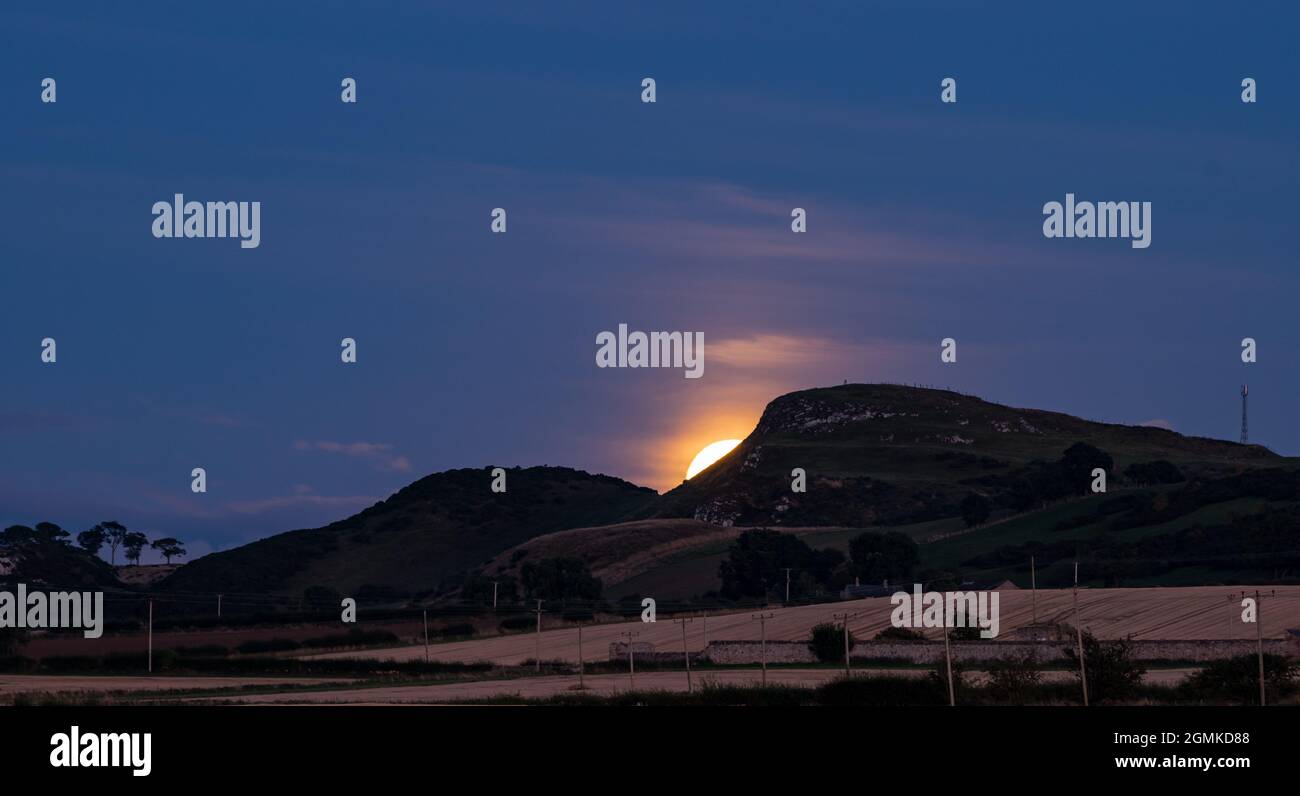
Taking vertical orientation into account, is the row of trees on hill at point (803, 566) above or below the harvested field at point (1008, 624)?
above

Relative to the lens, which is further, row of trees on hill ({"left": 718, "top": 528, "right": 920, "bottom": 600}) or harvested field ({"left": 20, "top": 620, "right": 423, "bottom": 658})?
row of trees on hill ({"left": 718, "top": 528, "right": 920, "bottom": 600})

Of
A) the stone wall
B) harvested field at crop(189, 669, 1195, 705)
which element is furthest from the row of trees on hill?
harvested field at crop(189, 669, 1195, 705)

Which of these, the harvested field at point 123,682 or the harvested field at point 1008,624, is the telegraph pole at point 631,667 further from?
the harvested field at point 123,682

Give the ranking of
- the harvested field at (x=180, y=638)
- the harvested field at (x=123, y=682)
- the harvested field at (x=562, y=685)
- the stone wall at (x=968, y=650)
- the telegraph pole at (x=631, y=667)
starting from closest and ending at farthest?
the harvested field at (x=562, y=685)
the telegraph pole at (x=631, y=667)
the stone wall at (x=968, y=650)
the harvested field at (x=123, y=682)
the harvested field at (x=180, y=638)

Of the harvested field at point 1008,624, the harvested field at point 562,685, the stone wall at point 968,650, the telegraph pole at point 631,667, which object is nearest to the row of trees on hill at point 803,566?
the harvested field at point 1008,624

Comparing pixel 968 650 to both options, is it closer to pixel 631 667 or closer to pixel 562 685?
pixel 631 667

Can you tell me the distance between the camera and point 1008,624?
94562 millimetres

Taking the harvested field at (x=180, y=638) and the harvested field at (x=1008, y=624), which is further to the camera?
the harvested field at (x=180, y=638)

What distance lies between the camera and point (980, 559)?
596 ft

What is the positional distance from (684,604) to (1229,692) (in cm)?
Result: 10809

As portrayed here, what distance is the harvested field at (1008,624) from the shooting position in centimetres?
8588

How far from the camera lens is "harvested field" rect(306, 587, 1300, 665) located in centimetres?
8588

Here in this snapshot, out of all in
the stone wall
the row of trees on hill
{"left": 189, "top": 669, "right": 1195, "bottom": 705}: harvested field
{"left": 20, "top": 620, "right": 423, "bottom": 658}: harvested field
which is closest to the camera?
{"left": 189, "top": 669, "right": 1195, "bottom": 705}: harvested field

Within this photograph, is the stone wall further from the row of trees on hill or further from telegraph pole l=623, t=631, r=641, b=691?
the row of trees on hill
